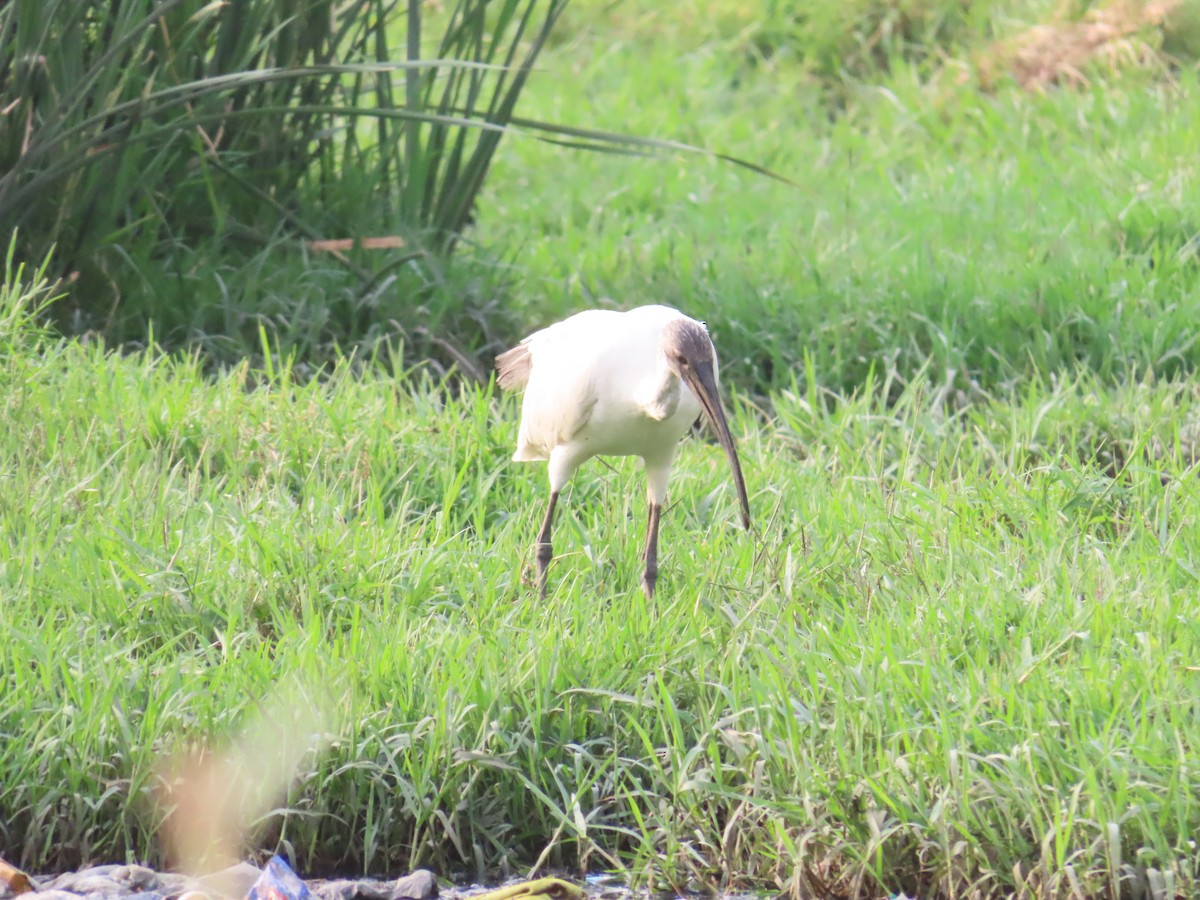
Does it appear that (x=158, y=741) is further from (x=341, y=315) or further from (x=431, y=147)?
(x=431, y=147)

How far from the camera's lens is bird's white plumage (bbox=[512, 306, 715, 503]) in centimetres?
378

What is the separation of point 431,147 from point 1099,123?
3349 millimetres

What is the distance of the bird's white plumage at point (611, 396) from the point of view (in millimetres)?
3775

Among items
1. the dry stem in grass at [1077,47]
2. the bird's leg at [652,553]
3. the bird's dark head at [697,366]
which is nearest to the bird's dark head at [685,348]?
the bird's dark head at [697,366]

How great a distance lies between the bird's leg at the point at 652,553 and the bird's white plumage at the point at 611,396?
44 mm

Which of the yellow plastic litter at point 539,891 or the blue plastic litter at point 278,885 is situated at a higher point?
the blue plastic litter at point 278,885

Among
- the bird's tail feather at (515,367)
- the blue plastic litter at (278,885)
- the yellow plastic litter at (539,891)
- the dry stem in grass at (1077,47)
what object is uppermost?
the dry stem in grass at (1077,47)

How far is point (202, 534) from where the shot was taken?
3.98m

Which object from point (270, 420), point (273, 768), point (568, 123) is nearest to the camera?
point (273, 768)

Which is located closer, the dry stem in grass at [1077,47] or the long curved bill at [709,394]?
the long curved bill at [709,394]

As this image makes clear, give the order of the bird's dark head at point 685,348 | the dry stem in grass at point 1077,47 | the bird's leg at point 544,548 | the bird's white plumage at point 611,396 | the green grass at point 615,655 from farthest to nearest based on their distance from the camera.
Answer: the dry stem in grass at point 1077,47
the bird's leg at point 544,548
the bird's white plumage at point 611,396
the bird's dark head at point 685,348
the green grass at point 615,655

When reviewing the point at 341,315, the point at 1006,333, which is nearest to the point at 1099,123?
the point at 1006,333

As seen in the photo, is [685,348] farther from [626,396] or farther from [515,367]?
[515,367]

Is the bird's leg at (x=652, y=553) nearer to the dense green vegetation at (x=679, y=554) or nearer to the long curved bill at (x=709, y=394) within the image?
the dense green vegetation at (x=679, y=554)
